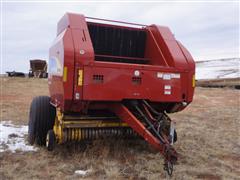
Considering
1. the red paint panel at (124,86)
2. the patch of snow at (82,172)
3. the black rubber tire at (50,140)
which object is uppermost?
the red paint panel at (124,86)

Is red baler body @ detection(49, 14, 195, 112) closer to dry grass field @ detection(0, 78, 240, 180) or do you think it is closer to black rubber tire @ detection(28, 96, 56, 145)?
black rubber tire @ detection(28, 96, 56, 145)

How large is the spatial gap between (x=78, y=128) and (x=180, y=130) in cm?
295

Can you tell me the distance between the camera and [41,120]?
5059mm

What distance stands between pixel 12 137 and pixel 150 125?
283 centimetres

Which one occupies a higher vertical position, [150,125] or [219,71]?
[219,71]

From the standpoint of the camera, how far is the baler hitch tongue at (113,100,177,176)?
3.56 metres

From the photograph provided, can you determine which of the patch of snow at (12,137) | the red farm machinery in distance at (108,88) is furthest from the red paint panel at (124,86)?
the patch of snow at (12,137)

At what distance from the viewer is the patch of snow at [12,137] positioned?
494cm

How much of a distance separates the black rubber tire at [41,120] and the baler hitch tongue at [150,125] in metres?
1.28

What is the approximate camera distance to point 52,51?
491cm

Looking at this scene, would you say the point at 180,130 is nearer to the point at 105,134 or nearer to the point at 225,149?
the point at 225,149

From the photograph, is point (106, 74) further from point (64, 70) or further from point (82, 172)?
point (82, 172)

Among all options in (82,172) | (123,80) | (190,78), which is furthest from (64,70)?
(190,78)

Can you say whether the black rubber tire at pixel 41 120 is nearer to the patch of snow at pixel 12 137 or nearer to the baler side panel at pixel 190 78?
the patch of snow at pixel 12 137
